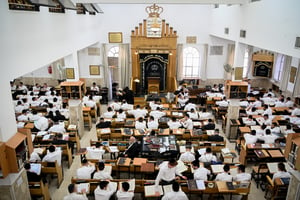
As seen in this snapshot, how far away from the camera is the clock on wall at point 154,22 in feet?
51.8

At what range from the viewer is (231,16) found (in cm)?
1281

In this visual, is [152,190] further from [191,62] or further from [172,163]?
[191,62]

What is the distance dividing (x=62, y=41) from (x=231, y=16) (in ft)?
26.2

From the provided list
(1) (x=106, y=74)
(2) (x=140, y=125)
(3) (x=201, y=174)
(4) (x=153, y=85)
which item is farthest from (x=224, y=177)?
(1) (x=106, y=74)

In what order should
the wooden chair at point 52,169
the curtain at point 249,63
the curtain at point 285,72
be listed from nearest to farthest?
the wooden chair at point 52,169
the curtain at point 285,72
the curtain at point 249,63

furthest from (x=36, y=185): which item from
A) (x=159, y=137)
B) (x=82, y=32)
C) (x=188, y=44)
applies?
(x=188, y=44)

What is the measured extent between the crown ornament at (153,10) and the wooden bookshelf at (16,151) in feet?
36.6

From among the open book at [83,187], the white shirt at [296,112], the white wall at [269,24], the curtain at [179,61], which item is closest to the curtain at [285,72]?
the white shirt at [296,112]

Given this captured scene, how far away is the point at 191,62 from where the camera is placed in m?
18.0

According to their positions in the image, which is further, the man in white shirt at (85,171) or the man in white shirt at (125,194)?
the man in white shirt at (85,171)

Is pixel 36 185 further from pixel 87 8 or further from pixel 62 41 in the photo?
pixel 87 8

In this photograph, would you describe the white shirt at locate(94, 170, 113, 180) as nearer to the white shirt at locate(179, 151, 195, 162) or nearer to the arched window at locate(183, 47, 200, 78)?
the white shirt at locate(179, 151, 195, 162)

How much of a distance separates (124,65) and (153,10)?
3889 millimetres

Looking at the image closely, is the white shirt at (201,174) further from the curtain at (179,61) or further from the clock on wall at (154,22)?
the curtain at (179,61)
